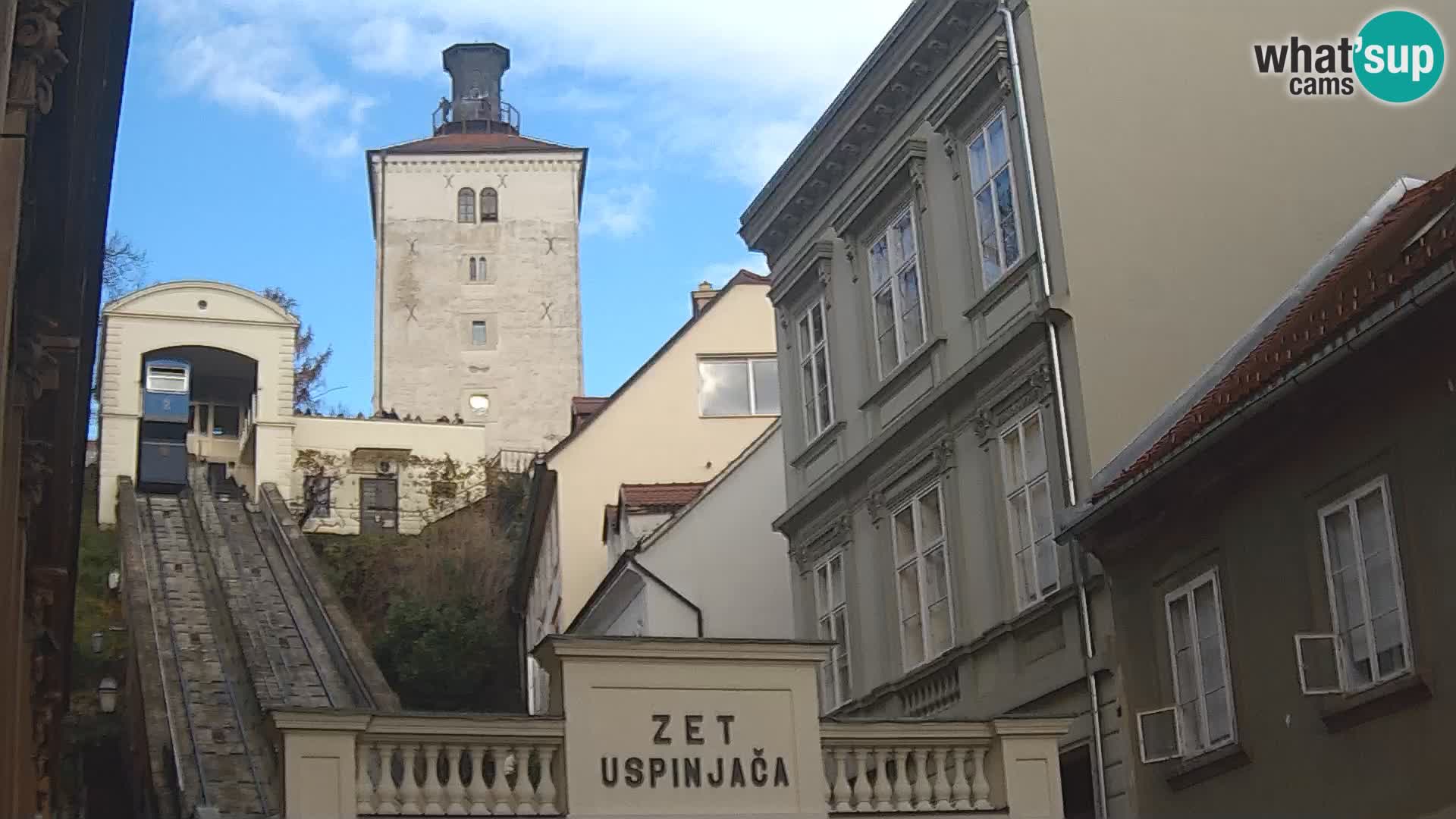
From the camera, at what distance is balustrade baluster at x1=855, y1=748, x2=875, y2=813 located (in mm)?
15492

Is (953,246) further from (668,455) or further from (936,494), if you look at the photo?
(668,455)

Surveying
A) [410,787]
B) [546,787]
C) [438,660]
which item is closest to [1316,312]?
[546,787]

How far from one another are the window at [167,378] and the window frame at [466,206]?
25.5m

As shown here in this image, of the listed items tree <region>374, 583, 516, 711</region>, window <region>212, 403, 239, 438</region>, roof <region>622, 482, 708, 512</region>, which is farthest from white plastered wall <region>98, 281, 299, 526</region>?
roof <region>622, 482, 708, 512</region>

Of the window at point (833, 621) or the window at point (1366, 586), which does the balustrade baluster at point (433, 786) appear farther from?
the window at point (833, 621)

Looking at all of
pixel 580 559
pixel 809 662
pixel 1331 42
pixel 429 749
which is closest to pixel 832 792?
pixel 809 662

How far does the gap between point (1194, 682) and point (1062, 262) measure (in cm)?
414

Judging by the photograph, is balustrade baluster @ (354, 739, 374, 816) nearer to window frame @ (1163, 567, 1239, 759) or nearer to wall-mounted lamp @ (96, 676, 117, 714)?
window frame @ (1163, 567, 1239, 759)

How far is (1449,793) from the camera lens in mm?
Answer: 13383

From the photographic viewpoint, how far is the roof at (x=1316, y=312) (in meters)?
14.0

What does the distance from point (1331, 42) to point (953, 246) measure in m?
4.24

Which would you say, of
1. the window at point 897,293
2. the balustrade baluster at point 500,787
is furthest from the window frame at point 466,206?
the balustrade baluster at point 500,787

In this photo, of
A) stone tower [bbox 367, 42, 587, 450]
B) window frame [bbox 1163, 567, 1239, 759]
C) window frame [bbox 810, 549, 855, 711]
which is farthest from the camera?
stone tower [bbox 367, 42, 587, 450]

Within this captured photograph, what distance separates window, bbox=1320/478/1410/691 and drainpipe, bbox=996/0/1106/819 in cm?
355
